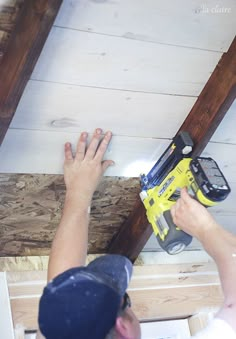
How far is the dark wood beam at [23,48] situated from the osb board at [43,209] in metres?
0.44

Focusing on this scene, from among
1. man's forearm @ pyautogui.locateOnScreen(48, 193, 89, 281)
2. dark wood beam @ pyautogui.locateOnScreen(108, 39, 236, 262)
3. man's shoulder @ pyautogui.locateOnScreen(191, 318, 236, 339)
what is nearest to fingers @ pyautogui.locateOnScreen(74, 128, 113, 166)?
man's forearm @ pyautogui.locateOnScreen(48, 193, 89, 281)

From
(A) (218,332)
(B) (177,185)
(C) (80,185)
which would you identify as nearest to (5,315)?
(C) (80,185)

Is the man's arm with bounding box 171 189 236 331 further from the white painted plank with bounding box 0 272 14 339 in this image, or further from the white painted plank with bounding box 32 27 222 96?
the white painted plank with bounding box 0 272 14 339

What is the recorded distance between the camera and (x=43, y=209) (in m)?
1.82

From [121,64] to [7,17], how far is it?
1.17 ft

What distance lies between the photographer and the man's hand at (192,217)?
1396 mm

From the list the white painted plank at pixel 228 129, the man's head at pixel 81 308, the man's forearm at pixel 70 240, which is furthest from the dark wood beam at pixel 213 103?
the man's head at pixel 81 308

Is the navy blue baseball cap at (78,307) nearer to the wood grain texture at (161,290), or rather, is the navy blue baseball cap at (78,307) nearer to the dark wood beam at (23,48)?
the dark wood beam at (23,48)

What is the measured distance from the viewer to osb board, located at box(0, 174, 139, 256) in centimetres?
171

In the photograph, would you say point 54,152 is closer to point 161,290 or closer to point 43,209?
point 43,209

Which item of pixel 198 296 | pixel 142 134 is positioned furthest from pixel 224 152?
pixel 198 296

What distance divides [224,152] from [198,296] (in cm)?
69

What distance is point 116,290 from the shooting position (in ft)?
3.43

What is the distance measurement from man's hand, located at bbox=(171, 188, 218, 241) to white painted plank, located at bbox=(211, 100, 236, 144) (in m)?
0.33
